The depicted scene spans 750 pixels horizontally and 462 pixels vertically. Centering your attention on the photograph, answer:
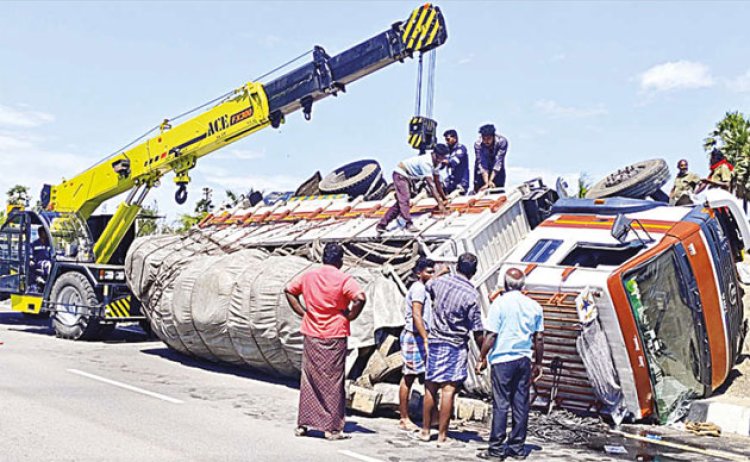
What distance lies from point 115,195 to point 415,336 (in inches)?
437

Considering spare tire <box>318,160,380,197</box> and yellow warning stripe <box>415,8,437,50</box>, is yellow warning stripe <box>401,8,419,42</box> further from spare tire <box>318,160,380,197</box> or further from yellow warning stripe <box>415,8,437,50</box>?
spare tire <box>318,160,380,197</box>

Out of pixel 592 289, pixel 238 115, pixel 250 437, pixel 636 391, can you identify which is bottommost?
pixel 250 437

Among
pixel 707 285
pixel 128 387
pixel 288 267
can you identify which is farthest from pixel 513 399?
pixel 128 387

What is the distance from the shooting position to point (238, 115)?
50.2 feet

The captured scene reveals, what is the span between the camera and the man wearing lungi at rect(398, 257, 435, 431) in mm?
7801

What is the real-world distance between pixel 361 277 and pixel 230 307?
1.96m

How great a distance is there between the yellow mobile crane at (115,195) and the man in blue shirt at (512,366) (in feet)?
21.9

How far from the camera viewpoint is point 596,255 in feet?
32.1

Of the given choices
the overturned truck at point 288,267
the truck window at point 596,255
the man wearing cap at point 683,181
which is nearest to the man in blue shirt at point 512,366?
the overturned truck at point 288,267

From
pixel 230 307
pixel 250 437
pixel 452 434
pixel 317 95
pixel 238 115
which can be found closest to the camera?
pixel 250 437

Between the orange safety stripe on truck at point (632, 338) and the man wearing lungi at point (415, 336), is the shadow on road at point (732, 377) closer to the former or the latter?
the orange safety stripe on truck at point (632, 338)

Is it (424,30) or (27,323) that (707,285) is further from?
(27,323)

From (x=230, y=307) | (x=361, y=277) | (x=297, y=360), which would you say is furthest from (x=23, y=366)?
(x=361, y=277)

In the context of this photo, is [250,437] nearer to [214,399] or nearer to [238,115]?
[214,399]
